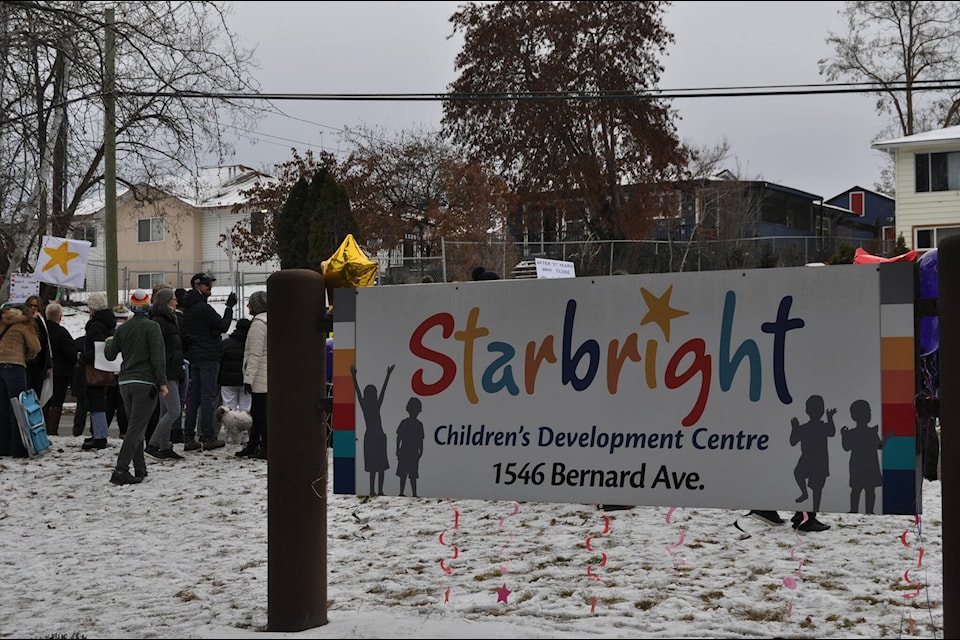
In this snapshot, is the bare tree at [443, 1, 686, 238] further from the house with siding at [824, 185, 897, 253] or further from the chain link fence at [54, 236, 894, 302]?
the house with siding at [824, 185, 897, 253]

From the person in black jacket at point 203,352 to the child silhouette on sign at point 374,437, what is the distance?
6742 millimetres

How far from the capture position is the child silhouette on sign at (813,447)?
14.7 ft

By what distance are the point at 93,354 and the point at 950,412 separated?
10007mm

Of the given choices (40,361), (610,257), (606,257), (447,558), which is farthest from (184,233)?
(447,558)

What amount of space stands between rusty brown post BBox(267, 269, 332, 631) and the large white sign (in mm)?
154

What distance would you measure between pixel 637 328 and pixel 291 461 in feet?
5.86

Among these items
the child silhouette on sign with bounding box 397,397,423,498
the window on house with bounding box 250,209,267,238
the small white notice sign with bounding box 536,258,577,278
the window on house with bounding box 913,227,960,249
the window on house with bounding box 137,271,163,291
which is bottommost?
the child silhouette on sign with bounding box 397,397,423,498

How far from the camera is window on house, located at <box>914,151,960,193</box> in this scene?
3309 centimetres

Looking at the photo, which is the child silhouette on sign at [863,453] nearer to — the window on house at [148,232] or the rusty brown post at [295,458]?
the rusty brown post at [295,458]

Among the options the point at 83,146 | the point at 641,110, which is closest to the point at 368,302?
the point at 83,146

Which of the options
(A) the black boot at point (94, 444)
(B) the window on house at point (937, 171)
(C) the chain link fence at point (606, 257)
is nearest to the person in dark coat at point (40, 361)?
(A) the black boot at point (94, 444)

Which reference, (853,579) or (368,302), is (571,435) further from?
(853,579)

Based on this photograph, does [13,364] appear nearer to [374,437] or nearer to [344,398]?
[344,398]

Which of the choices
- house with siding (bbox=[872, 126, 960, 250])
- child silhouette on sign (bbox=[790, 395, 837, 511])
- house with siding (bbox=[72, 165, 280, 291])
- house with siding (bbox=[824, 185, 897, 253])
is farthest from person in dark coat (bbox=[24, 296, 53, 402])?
house with siding (bbox=[824, 185, 897, 253])
